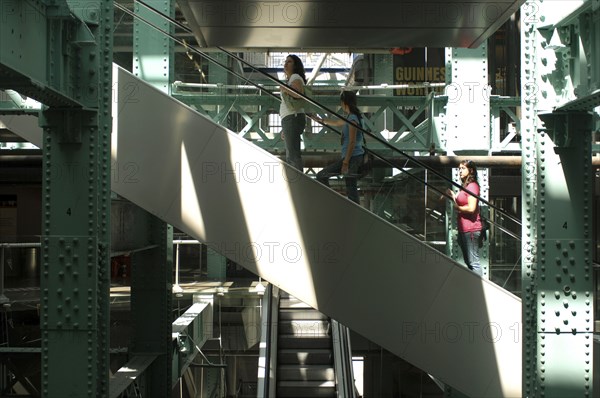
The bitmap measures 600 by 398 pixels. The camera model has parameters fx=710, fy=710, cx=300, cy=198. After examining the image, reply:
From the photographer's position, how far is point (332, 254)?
31.2 ft

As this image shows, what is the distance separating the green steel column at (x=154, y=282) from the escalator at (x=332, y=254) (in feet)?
13.1

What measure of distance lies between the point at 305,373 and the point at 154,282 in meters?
3.53

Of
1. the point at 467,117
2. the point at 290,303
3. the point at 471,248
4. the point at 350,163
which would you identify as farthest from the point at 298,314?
the point at 467,117

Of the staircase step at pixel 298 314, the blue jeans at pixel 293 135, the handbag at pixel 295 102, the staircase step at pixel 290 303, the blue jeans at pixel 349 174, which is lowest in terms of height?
the staircase step at pixel 298 314

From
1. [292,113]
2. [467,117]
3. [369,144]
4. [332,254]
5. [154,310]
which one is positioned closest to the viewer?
[332,254]

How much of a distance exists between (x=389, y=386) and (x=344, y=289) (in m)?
11.8

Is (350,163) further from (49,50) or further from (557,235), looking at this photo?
(49,50)

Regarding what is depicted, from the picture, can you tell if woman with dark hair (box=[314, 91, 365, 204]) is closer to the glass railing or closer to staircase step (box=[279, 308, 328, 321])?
the glass railing

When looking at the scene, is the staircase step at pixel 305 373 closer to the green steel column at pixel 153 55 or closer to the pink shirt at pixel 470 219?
the pink shirt at pixel 470 219

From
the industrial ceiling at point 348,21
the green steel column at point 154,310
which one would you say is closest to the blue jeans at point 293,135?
the industrial ceiling at point 348,21

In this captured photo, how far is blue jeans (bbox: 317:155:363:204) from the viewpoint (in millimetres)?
10078

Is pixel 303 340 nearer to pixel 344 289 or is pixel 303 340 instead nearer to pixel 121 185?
pixel 344 289

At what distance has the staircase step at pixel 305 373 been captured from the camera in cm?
1195

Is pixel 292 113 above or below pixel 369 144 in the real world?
above
